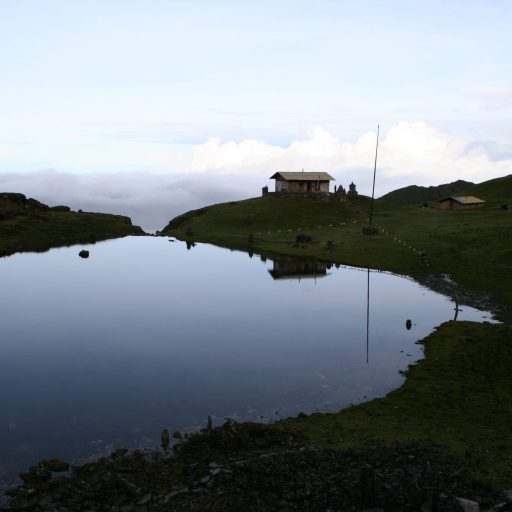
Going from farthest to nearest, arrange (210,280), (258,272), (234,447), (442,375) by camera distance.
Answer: (258,272)
(210,280)
(442,375)
(234,447)

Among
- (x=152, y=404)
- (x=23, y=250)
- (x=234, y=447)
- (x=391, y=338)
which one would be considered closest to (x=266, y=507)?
(x=234, y=447)

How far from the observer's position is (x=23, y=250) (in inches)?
4306

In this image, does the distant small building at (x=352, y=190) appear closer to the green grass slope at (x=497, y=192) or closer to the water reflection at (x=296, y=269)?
the green grass slope at (x=497, y=192)

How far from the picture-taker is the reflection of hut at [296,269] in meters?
77.2

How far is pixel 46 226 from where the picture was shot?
140m

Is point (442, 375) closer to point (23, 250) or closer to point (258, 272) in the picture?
point (258, 272)

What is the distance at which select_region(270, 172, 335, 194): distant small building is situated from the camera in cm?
16390

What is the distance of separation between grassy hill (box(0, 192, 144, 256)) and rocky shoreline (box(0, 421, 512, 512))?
307 ft

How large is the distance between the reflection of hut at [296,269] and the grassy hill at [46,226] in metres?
58.4

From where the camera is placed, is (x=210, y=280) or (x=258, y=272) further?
(x=258, y=272)

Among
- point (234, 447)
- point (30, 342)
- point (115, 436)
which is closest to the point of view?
point (234, 447)

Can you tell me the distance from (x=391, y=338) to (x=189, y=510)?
2945cm

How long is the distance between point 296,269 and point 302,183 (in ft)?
285

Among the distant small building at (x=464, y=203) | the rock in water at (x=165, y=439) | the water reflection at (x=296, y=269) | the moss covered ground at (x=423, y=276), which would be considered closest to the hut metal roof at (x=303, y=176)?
the moss covered ground at (x=423, y=276)
